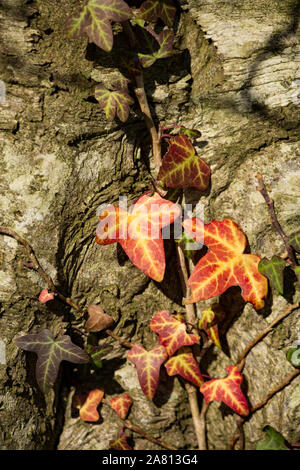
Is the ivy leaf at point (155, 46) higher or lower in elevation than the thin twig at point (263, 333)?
higher

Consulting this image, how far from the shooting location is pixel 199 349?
Result: 1.29m

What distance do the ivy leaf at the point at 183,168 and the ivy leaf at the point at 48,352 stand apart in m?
0.63

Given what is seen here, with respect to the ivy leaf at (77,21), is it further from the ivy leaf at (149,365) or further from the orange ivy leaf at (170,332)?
the ivy leaf at (149,365)

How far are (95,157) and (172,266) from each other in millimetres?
484

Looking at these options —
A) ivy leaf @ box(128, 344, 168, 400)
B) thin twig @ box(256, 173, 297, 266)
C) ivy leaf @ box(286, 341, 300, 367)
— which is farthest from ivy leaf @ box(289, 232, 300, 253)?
ivy leaf @ box(128, 344, 168, 400)

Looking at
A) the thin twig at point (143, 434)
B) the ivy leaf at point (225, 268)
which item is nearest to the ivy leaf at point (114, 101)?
the ivy leaf at point (225, 268)

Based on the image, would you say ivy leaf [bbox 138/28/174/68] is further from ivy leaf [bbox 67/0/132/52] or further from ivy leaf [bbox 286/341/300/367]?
ivy leaf [bbox 286/341/300/367]

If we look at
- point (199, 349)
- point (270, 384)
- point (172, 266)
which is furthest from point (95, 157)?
point (270, 384)

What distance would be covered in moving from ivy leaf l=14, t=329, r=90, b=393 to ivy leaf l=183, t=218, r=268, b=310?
42cm

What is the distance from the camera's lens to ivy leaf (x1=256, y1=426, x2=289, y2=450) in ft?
3.65

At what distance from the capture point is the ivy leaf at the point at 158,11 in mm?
1099

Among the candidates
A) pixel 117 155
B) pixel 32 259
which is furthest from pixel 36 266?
pixel 117 155

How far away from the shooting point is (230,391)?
3.84 ft
